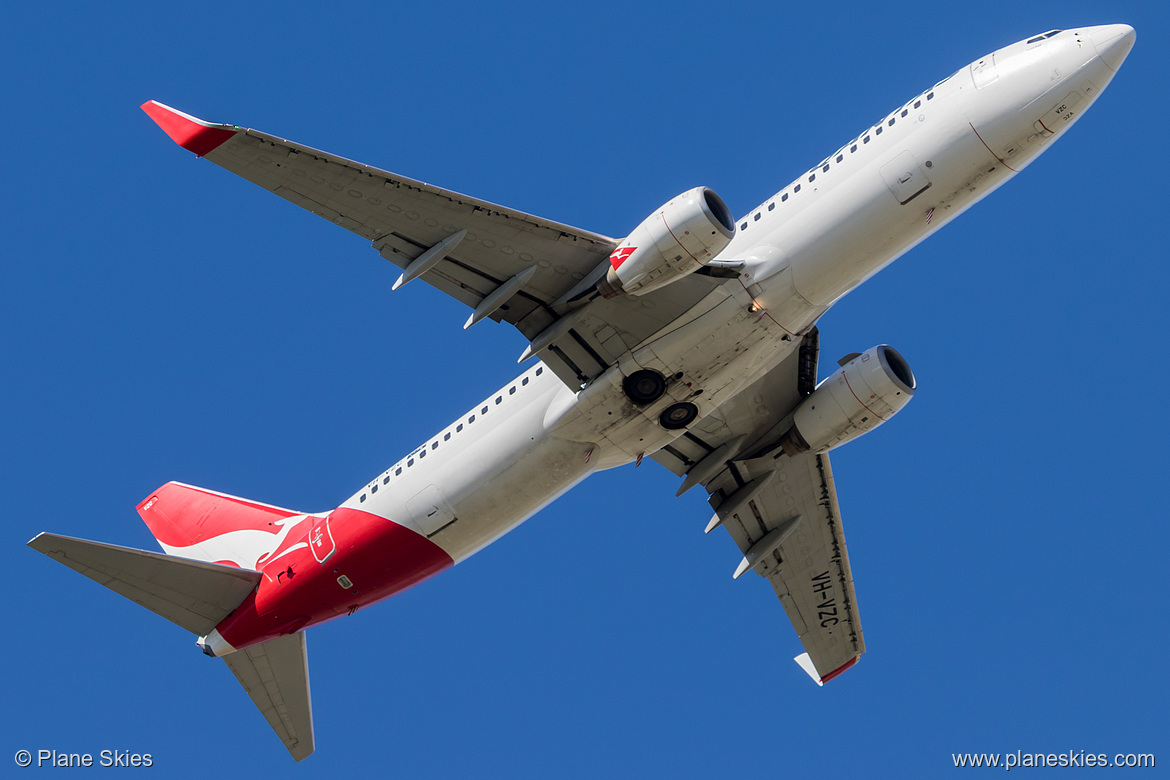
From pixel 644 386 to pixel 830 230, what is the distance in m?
5.30

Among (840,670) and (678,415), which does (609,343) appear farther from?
(840,670)

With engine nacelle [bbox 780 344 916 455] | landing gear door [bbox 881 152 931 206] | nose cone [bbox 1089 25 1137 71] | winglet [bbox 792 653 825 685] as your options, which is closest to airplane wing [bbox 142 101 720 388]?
landing gear door [bbox 881 152 931 206]

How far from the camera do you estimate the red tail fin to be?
34.8 metres

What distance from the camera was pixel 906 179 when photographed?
27469mm

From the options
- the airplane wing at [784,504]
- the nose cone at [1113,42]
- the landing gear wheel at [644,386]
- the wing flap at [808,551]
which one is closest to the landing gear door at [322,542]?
the landing gear wheel at [644,386]

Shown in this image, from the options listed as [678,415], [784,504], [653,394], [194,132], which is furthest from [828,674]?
[194,132]

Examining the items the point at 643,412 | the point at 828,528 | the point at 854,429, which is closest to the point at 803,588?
the point at 828,528

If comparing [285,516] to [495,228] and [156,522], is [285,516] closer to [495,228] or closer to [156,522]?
[156,522]

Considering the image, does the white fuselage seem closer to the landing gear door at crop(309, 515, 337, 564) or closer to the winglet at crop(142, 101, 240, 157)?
the landing gear door at crop(309, 515, 337, 564)

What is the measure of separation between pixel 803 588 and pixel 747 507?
11.3 feet

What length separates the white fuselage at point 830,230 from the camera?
27234 millimetres

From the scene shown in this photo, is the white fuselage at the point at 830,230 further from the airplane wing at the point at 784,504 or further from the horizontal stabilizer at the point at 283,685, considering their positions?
the horizontal stabilizer at the point at 283,685

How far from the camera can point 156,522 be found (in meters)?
38.4

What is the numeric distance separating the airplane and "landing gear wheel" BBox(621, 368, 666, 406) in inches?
2.8
